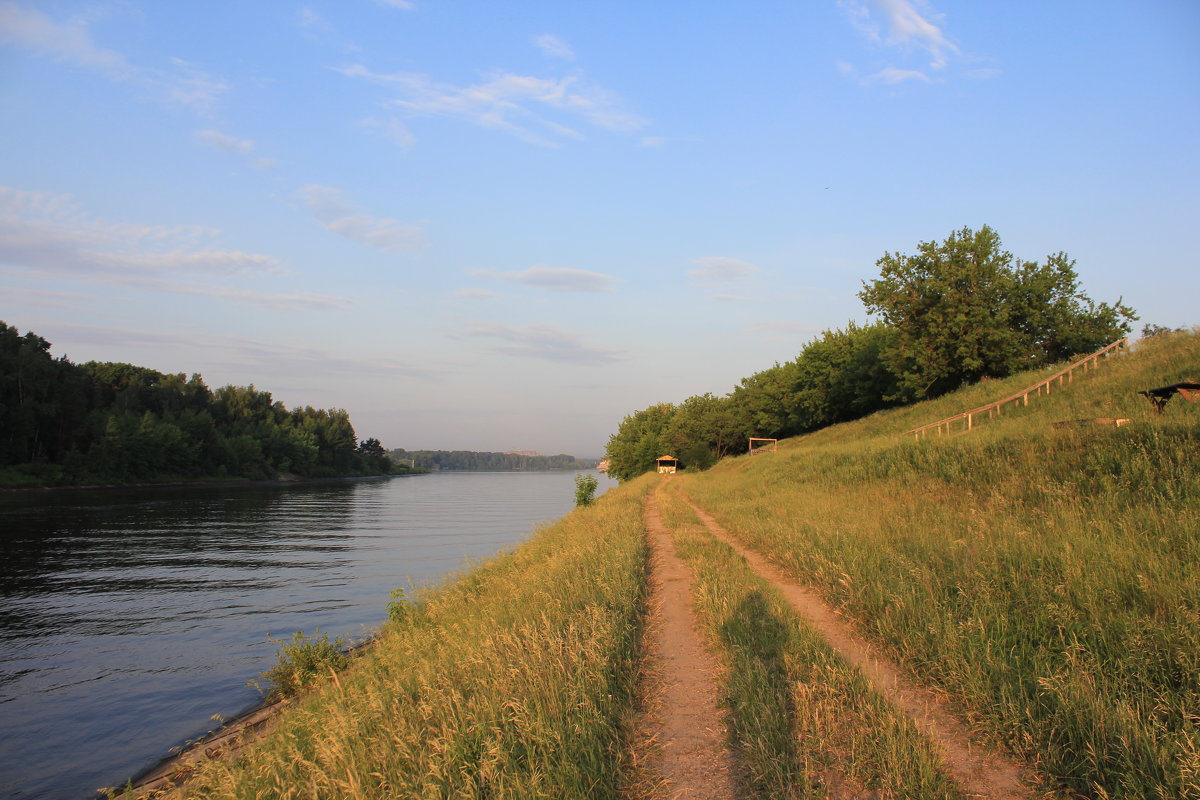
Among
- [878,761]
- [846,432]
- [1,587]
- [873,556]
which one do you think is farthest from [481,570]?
[846,432]

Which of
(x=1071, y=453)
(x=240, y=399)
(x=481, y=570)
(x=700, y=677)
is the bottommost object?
(x=481, y=570)

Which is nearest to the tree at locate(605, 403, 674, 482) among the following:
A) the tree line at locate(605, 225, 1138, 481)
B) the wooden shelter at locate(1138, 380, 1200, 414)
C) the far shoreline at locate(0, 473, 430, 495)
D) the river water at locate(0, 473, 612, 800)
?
the tree line at locate(605, 225, 1138, 481)

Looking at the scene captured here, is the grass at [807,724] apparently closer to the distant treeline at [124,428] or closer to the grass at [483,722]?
the grass at [483,722]

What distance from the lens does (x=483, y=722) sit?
4.62m

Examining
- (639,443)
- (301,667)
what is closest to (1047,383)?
(301,667)

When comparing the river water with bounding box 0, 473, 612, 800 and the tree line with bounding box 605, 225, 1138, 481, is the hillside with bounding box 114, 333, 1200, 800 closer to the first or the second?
the river water with bounding box 0, 473, 612, 800

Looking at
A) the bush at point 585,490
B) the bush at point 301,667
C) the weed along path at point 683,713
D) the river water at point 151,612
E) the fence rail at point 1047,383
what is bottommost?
the river water at point 151,612

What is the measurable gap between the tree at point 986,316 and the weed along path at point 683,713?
36.7 m

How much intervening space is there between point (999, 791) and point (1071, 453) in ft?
33.4

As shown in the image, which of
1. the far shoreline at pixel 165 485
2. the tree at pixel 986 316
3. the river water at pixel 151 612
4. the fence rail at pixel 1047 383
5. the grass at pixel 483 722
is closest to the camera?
the grass at pixel 483 722

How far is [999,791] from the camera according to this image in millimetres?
3699

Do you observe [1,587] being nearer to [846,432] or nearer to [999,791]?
[999,791]

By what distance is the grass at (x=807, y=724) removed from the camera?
384 centimetres

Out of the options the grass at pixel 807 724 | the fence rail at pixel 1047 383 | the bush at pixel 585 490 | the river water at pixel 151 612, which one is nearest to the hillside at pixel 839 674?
the grass at pixel 807 724
